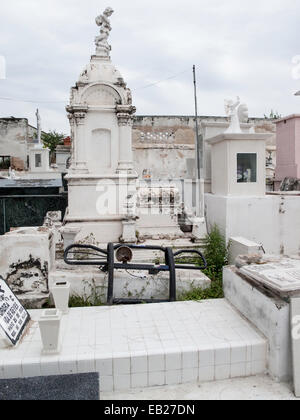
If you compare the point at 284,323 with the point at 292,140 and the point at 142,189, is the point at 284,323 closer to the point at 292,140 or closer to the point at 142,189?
the point at 142,189

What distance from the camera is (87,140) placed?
8.54 metres

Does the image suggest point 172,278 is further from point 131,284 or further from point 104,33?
point 104,33

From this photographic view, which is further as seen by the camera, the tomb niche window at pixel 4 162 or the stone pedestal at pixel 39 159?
the tomb niche window at pixel 4 162

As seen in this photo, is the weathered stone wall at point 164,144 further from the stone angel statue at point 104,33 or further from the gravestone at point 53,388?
the gravestone at point 53,388

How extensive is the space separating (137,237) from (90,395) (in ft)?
17.9

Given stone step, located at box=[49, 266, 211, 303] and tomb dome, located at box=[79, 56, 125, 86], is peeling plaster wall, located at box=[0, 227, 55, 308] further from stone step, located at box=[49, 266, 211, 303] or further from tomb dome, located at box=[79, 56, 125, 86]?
tomb dome, located at box=[79, 56, 125, 86]

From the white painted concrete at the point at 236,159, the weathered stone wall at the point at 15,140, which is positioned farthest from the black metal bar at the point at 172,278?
the weathered stone wall at the point at 15,140

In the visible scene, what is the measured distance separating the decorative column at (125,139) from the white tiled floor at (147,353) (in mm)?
5353

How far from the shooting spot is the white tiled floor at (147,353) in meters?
3.00

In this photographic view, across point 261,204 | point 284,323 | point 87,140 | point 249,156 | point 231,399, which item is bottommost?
point 231,399

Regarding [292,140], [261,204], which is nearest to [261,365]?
[261,204]

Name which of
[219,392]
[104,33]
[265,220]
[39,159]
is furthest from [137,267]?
[39,159]

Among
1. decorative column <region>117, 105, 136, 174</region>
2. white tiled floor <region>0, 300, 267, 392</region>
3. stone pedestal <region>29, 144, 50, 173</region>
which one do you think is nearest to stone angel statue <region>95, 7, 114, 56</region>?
decorative column <region>117, 105, 136, 174</region>

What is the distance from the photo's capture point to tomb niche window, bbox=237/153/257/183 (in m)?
7.83
